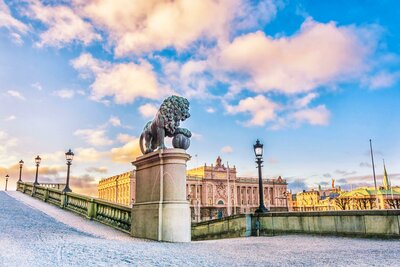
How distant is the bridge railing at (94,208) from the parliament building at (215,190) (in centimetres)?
9390

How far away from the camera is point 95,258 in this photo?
5.65m

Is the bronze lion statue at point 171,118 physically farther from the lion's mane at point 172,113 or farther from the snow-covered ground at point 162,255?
the snow-covered ground at point 162,255

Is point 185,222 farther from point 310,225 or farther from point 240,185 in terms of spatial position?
point 240,185

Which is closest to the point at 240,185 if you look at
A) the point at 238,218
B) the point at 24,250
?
the point at 238,218

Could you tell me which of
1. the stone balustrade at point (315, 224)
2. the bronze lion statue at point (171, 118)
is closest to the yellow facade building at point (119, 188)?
the stone balustrade at point (315, 224)

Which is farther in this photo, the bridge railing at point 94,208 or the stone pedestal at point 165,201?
the bridge railing at point 94,208

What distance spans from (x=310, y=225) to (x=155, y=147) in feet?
19.0

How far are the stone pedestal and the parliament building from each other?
340ft

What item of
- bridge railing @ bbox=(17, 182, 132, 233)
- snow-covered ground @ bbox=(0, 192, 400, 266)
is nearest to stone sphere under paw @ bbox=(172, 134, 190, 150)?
bridge railing @ bbox=(17, 182, 132, 233)

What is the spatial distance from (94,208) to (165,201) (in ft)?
19.3

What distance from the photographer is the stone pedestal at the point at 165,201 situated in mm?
9102

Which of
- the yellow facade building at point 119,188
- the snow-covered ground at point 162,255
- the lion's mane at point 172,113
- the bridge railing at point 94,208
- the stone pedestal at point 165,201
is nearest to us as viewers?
the snow-covered ground at point 162,255

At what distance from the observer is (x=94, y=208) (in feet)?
45.9

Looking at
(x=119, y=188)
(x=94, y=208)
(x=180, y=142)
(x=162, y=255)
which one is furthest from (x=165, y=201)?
(x=119, y=188)
